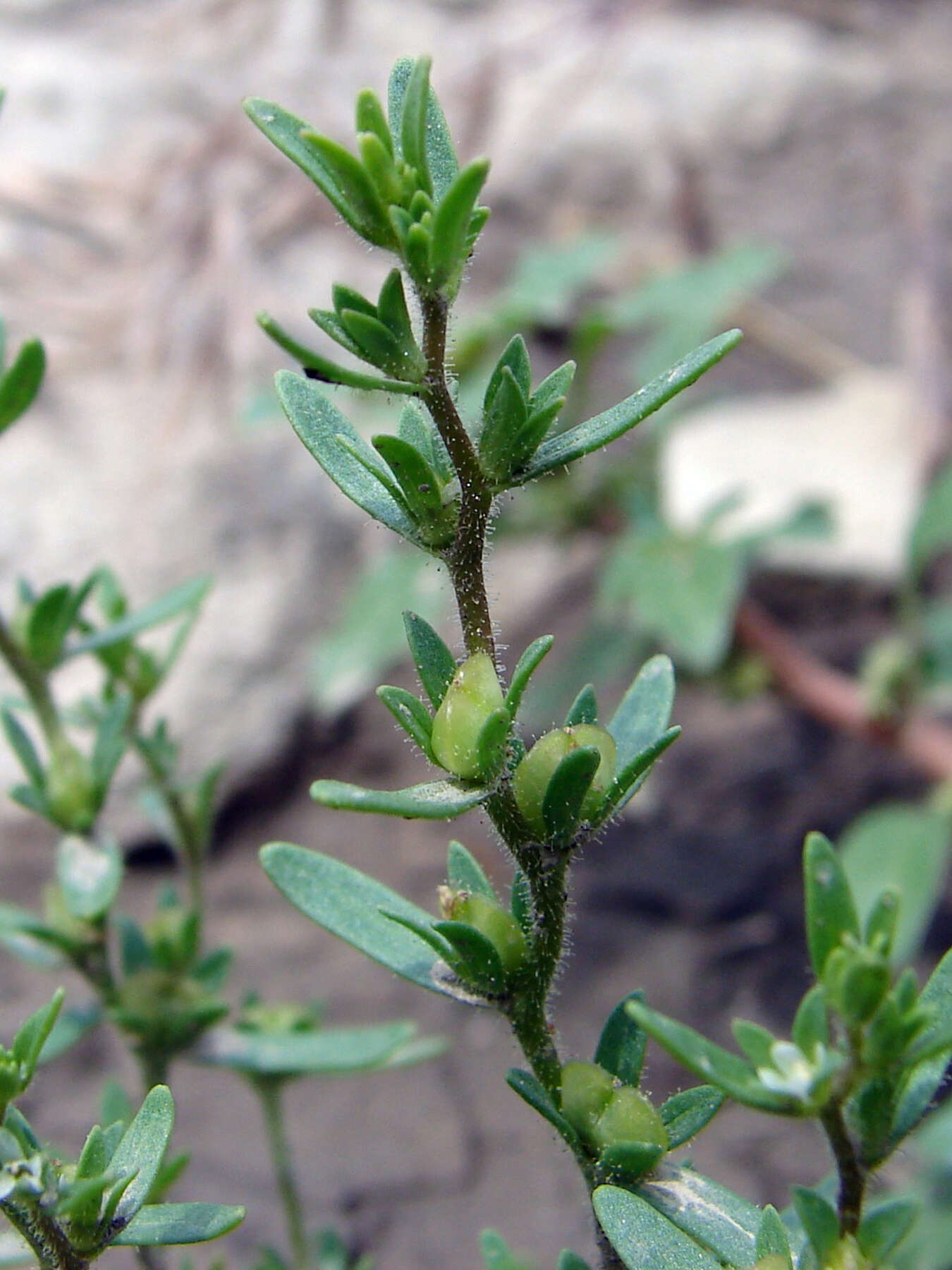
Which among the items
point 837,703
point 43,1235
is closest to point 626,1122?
point 43,1235

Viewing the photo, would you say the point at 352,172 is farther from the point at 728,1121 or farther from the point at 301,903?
the point at 728,1121

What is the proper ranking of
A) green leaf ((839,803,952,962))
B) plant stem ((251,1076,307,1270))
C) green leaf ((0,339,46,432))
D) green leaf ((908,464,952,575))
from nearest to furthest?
1. green leaf ((0,339,46,432))
2. plant stem ((251,1076,307,1270))
3. green leaf ((839,803,952,962))
4. green leaf ((908,464,952,575))

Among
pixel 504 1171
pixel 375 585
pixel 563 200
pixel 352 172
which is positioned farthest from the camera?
pixel 563 200

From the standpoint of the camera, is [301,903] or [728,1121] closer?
[301,903]

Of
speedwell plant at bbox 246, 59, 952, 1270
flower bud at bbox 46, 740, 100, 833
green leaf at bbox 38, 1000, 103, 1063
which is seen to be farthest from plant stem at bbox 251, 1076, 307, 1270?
speedwell plant at bbox 246, 59, 952, 1270

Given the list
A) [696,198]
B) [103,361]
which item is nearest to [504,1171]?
[103,361]

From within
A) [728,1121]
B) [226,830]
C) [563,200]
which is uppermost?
[563,200]

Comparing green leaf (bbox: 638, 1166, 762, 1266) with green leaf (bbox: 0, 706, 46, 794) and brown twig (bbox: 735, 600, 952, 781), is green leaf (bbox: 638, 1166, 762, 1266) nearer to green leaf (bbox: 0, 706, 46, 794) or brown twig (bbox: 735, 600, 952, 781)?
green leaf (bbox: 0, 706, 46, 794)
